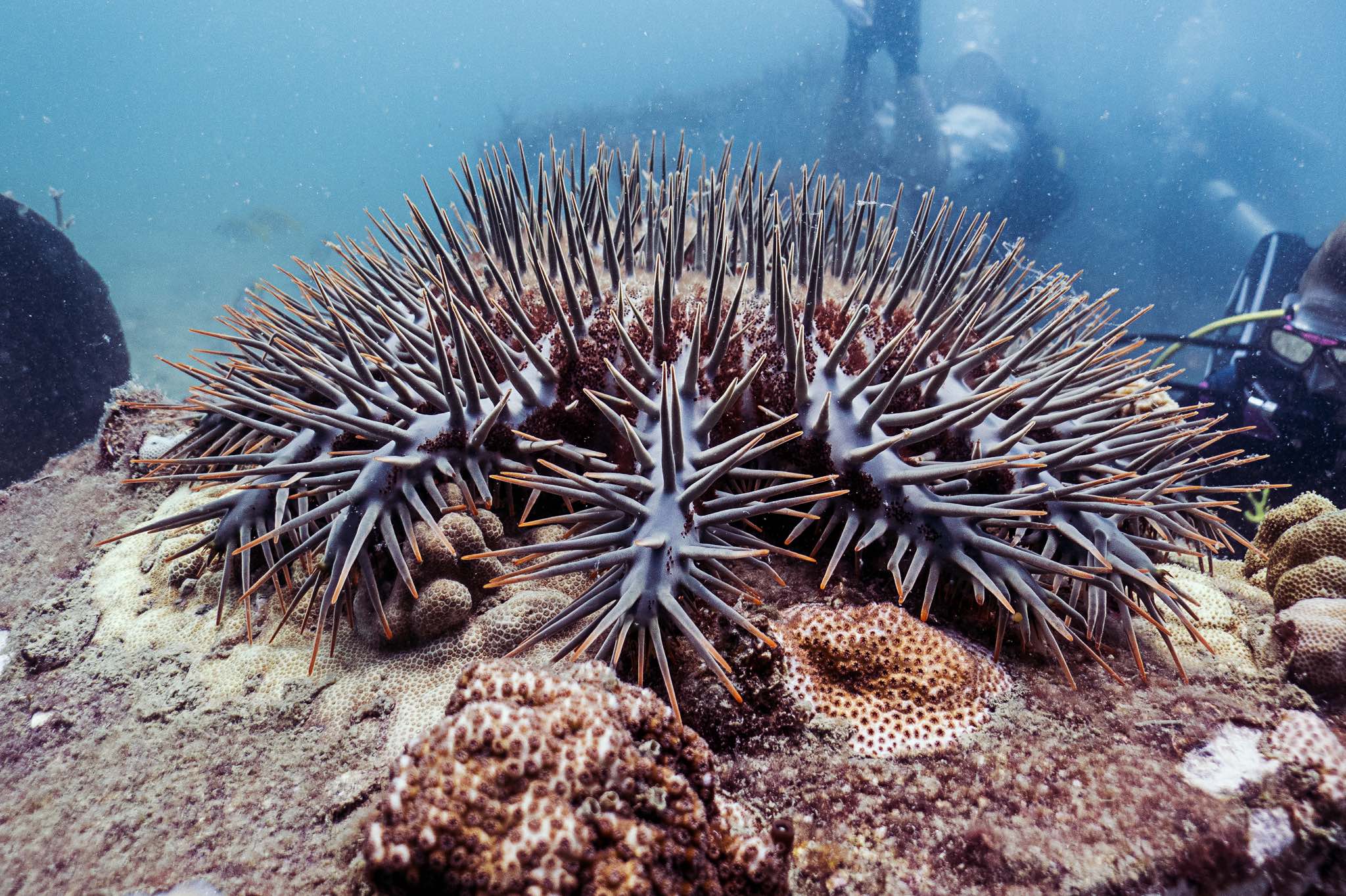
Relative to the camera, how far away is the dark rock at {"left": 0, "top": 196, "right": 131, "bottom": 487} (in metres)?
8.83

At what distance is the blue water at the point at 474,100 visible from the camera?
27.8 meters

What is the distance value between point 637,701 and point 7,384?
1213 cm

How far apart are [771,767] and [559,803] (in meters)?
0.86

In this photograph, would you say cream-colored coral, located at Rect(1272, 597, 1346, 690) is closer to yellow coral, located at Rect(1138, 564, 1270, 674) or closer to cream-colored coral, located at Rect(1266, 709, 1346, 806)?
yellow coral, located at Rect(1138, 564, 1270, 674)

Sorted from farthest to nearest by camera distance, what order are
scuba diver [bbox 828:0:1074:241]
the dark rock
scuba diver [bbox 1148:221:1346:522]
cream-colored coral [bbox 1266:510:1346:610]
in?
scuba diver [bbox 828:0:1074:241] < the dark rock < scuba diver [bbox 1148:221:1346:522] < cream-colored coral [bbox 1266:510:1346:610]

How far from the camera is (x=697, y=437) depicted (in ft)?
6.91

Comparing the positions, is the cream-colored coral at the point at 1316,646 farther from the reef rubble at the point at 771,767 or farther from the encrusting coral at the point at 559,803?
the encrusting coral at the point at 559,803

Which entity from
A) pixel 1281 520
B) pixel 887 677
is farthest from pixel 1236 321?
pixel 887 677

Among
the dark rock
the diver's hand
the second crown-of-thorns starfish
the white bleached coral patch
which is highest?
the diver's hand

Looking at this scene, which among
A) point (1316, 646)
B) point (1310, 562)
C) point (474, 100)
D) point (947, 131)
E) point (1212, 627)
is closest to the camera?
point (1316, 646)

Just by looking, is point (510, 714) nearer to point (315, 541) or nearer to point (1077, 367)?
point (315, 541)

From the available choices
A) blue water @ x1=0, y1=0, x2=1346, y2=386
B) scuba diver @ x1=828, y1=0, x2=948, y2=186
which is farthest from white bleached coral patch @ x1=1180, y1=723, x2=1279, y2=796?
blue water @ x1=0, y1=0, x2=1346, y2=386

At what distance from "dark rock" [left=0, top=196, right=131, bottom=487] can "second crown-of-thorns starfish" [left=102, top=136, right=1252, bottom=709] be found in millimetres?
9102

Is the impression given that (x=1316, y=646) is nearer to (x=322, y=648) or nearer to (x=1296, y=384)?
(x=322, y=648)
